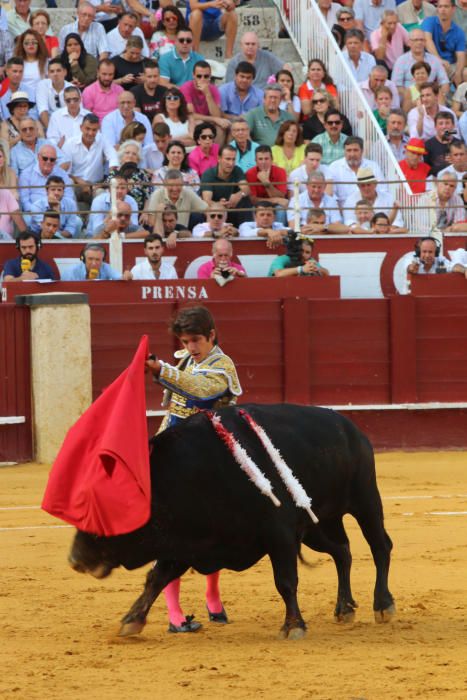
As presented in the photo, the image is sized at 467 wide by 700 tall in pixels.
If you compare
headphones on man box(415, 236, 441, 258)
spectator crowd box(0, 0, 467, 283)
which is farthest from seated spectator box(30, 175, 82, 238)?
headphones on man box(415, 236, 441, 258)

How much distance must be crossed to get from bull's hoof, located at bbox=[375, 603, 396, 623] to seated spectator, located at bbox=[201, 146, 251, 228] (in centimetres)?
629

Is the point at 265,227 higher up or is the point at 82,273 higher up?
the point at 265,227

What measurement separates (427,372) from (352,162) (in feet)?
6.80

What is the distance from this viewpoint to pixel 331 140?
1214 cm

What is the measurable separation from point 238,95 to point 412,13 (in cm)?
307

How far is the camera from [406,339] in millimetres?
10812

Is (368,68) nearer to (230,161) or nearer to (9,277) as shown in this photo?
(230,161)

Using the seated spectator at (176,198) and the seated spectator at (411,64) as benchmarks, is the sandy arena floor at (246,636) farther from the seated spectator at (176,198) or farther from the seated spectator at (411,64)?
the seated spectator at (411,64)

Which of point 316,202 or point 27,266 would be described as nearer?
point 27,266

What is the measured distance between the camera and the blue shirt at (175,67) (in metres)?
12.5

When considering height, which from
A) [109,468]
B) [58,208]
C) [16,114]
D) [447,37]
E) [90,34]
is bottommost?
[109,468]

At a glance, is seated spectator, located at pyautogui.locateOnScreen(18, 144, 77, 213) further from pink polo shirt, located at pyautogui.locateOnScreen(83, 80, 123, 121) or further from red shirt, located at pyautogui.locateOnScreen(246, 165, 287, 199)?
red shirt, located at pyautogui.locateOnScreen(246, 165, 287, 199)

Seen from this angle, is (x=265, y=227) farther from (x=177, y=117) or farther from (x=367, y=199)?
(x=177, y=117)

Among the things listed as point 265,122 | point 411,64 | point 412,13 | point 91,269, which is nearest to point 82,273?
point 91,269
